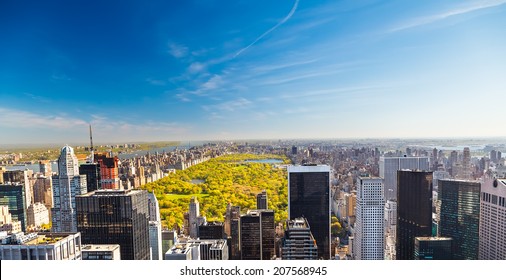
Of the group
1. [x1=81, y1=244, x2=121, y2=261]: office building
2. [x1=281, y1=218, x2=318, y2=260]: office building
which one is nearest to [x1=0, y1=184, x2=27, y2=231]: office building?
[x1=81, y1=244, x2=121, y2=261]: office building

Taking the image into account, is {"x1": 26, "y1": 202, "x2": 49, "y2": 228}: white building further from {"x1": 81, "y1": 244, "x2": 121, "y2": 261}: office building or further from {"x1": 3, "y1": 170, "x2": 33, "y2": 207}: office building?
{"x1": 81, "y1": 244, "x2": 121, "y2": 261}: office building

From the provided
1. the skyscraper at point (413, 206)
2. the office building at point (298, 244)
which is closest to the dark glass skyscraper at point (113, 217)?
the office building at point (298, 244)

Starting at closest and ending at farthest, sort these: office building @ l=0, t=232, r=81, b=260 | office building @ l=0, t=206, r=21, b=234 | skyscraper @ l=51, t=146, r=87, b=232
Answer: office building @ l=0, t=232, r=81, b=260
office building @ l=0, t=206, r=21, b=234
skyscraper @ l=51, t=146, r=87, b=232

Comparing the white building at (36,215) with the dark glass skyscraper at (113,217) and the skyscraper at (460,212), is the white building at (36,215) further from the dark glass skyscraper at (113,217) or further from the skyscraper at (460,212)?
the skyscraper at (460,212)

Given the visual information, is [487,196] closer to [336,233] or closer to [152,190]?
[336,233]
